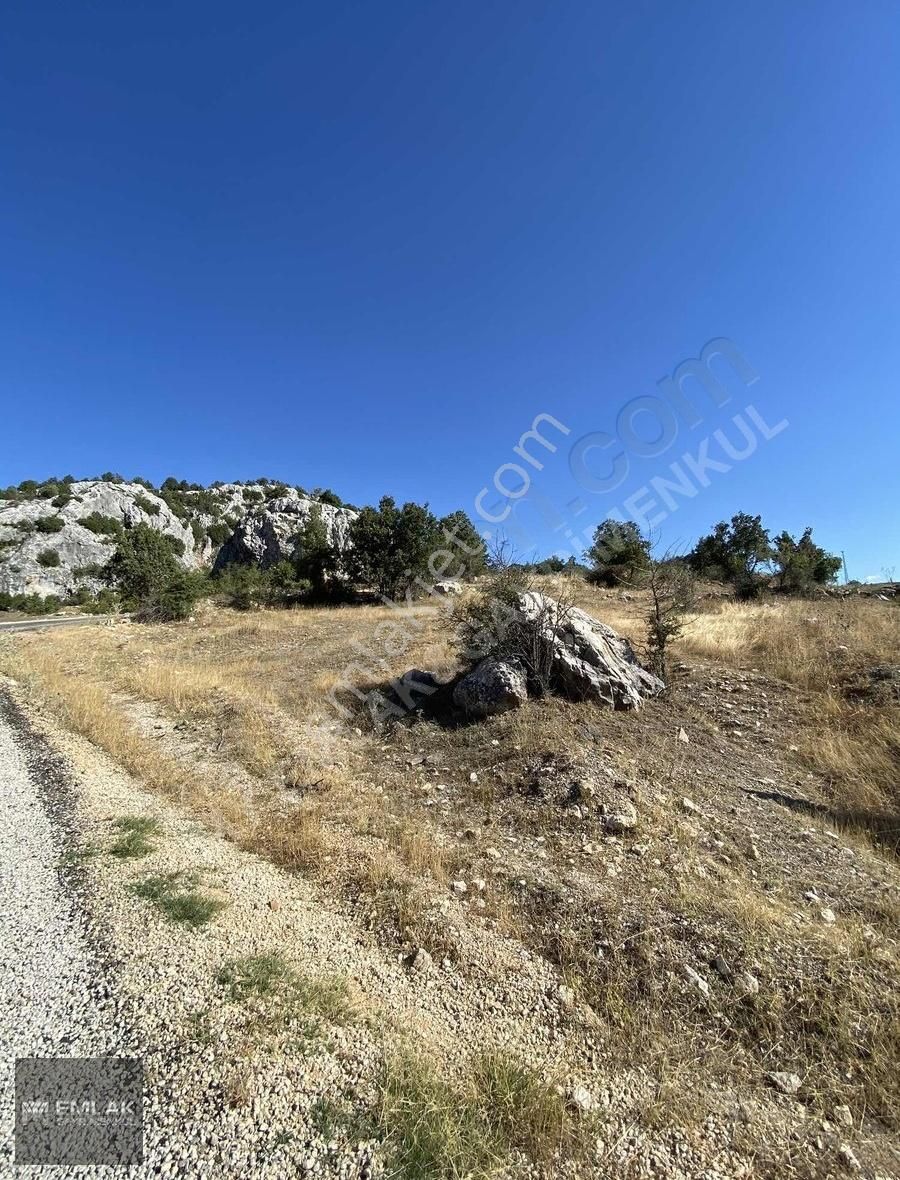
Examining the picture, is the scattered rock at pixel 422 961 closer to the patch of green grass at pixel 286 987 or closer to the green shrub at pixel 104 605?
the patch of green grass at pixel 286 987

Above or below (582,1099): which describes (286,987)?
above

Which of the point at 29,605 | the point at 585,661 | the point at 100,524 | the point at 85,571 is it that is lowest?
the point at 585,661

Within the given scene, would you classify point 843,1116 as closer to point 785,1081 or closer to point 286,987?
point 785,1081

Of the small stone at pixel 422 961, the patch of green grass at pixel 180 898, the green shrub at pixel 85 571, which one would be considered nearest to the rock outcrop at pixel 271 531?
the green shrub at pixel 85 571

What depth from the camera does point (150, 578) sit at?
2527cm

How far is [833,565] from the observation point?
2644 centimetres

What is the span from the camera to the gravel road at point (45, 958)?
219 cm

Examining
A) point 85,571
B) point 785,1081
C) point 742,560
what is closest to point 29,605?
point 85,571

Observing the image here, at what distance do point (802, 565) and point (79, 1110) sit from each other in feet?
104

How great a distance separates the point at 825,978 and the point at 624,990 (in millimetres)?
1228

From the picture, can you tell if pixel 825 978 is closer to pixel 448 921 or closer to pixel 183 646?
pixel 448 921

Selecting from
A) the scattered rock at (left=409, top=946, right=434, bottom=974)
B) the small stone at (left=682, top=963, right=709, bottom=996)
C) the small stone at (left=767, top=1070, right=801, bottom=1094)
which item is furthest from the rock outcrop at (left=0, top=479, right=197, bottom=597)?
the small stone at (left=767, top=1070, right=801, bottom=1094)

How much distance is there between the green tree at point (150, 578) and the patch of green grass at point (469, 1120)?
76.9ft

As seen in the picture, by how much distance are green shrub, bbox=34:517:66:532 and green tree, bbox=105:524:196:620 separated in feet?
64.0
